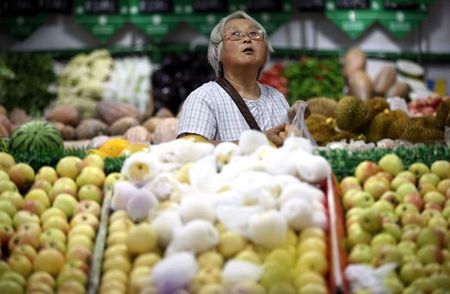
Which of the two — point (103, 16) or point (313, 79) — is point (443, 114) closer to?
point (313, 79)

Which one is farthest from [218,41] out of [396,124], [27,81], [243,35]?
[27,81]

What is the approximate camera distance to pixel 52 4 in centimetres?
967

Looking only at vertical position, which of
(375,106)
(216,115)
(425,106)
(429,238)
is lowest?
(425,106)

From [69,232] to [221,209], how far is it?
654mm

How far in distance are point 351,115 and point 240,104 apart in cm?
134

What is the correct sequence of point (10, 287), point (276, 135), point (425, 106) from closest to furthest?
1. point (10, 287)
2. point (276, 135)
3. point (425, 106)

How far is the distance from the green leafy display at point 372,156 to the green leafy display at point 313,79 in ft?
14.6

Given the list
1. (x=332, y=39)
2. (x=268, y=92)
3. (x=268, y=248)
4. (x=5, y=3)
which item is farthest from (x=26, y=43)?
(x=268, y=248)

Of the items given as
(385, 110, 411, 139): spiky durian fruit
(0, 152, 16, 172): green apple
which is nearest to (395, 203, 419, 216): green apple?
(0, 152, 16, 172): green apple

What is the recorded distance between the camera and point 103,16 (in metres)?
9.62

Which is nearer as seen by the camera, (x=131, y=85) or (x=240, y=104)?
(x=240, y=104)

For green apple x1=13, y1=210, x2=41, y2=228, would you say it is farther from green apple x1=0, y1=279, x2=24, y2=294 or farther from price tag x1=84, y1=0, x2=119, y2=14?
price tag x1=84, y1=0, x2=119, y2=14

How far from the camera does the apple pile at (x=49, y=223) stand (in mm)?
3480

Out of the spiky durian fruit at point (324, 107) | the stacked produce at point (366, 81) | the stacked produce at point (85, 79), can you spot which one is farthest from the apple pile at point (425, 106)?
the stacked produce at point (85, 79)
